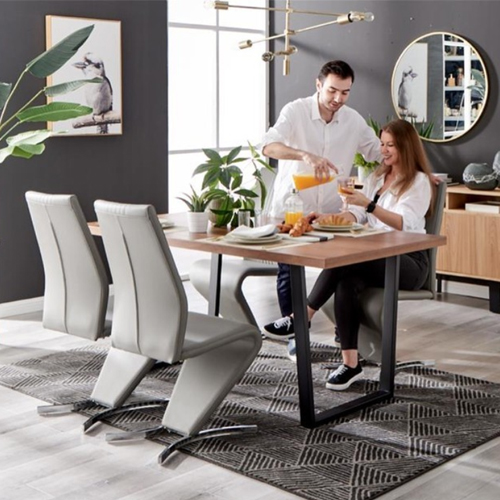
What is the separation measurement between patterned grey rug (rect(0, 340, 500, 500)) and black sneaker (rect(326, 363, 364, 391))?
0.04m

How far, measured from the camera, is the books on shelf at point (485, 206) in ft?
19.3

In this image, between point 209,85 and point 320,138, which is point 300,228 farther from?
point 209,85

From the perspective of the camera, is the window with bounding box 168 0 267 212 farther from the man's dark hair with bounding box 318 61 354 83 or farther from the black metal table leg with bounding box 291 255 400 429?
the black metal table leg with bounding box 291 255 400 429

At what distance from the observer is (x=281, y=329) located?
5059 millimetres

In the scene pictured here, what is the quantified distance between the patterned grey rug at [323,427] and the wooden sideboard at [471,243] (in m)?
1.61

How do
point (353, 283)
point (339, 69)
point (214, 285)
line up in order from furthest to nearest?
point (214, 285) → point (339, 69) → point (353, 283)

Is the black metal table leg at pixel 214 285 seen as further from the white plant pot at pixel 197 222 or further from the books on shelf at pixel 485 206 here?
the books on shelf at pixel 485 206

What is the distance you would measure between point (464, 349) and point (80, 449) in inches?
91.3

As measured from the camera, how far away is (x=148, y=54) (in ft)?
20.9

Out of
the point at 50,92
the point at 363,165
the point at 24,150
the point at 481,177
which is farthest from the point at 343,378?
the point at 363,165

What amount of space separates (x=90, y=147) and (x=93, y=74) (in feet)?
1.58

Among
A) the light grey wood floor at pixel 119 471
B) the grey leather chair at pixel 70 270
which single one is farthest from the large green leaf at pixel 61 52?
the light grey wood floor at pixel 119 471

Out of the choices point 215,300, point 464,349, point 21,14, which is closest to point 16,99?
point 21,14

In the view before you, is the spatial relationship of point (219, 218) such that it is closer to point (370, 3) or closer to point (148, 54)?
point (148, 54)
